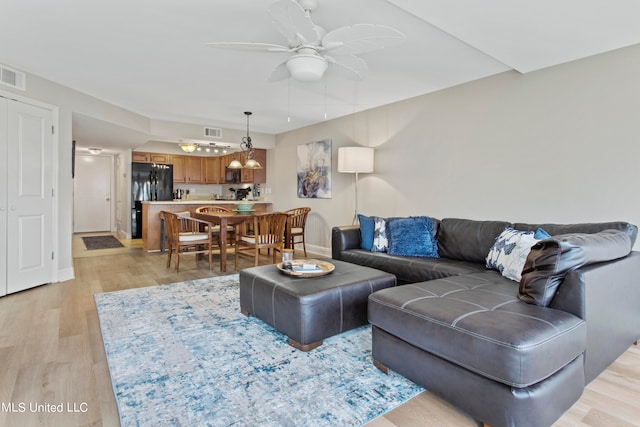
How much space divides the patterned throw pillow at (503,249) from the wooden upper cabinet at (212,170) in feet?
24.2

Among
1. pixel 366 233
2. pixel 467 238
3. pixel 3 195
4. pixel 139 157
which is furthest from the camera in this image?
pixel 139 157

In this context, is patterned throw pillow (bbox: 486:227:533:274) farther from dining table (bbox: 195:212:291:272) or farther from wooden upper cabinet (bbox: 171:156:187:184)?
wooden upper cabinet (bbox: 171:156:187:184)

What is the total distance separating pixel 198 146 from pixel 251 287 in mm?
5830

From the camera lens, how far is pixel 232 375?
1935 millimetres

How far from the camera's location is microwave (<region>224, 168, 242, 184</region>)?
8.14m

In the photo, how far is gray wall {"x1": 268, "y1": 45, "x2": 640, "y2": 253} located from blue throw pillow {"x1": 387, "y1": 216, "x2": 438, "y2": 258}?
684mm

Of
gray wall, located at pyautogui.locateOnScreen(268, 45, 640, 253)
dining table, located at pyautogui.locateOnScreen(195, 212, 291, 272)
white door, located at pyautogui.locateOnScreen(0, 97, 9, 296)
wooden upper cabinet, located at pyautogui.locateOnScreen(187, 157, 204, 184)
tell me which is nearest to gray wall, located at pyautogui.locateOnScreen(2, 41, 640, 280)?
gray wall, located at pyautogui.locateOnScreen(268, 45, 640, 253)

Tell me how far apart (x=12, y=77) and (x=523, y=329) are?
4.86m

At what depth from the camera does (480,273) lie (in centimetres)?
265

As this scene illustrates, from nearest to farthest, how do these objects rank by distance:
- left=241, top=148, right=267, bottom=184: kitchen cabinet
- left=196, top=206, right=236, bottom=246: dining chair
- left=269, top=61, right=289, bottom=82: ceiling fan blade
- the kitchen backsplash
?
left=269, top=61, right=289, bottom=82: ceiling fan blade, left=196, top=206, right=236, bottom=246: dining chair, left=241, top=148, right=267, bottom=184: kitchen cabinet, the kitchen backsplash

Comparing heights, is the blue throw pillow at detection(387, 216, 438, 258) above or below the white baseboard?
above

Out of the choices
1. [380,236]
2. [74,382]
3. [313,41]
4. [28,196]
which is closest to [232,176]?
[28,196]

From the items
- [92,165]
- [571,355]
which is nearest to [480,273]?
[571,355]

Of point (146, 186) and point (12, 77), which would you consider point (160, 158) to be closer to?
point (146, 186)
